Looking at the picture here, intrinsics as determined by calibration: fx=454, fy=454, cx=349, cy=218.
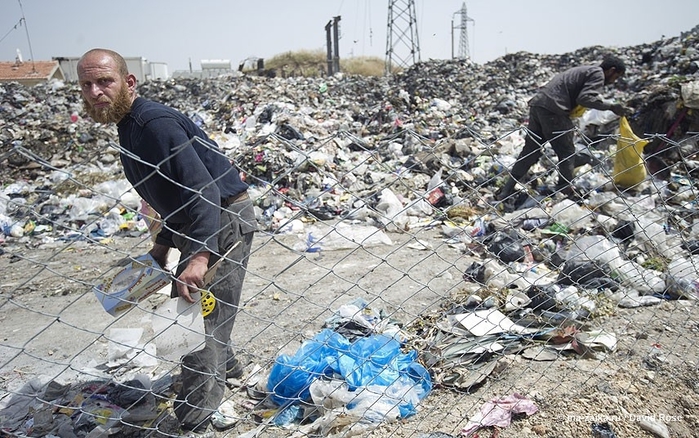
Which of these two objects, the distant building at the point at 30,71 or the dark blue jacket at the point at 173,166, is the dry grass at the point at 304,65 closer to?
the distant building at the point at 30,71

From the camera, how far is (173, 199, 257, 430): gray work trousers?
194cm

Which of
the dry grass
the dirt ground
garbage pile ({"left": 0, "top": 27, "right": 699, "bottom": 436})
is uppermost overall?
the dry grass

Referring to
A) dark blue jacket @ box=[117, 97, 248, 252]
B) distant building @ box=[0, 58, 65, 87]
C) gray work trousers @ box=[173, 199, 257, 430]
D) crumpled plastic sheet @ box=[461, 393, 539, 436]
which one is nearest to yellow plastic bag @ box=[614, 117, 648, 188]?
crumpled plastic sheet @ box=[461, 393, 539, 436]

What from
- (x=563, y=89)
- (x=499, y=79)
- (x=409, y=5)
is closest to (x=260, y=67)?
(x=409, y=5)

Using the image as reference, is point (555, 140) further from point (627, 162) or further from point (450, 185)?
point (450, 185)

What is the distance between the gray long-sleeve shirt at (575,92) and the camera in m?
4.54

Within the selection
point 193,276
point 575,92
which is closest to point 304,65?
point 575,92

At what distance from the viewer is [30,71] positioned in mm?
21281

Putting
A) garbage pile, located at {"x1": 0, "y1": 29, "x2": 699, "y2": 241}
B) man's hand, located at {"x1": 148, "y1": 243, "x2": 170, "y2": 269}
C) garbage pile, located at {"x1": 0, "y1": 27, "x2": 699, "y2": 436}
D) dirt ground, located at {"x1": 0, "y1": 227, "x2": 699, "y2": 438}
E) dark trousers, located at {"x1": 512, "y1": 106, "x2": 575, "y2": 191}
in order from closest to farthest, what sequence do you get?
dirt ground, located at {"x1": 0, "y1": 227, "x2": 699, "y2": 438}, man's hand, located at {"x1": 148, "y1": 243, "x2": 170, "y2": 269}, garbage pile, located at {"x1": 0, "y1": 27, "x2": 699, "y2": 436}, dark trousers, located at {"x1": 512, "y1": 106, "x2": 575, "y2": 191}, garbage pile, located at {"x1": 0, "y1": 29, "x2": 699, "y2": 241}

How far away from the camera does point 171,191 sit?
1.79 m

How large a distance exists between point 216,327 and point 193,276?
1.22ft

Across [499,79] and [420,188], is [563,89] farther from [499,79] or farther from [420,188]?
[499,79]

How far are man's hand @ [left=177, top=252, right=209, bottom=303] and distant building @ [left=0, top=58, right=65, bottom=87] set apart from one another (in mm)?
22224

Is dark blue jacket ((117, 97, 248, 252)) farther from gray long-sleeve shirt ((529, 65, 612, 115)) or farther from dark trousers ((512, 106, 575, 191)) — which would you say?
gray long-sleeve shirt ((529, 65, 612, 115))
